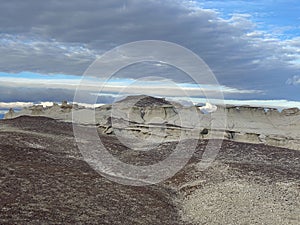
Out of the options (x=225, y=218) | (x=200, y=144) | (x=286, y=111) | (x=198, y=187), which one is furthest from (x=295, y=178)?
(x=286, y=111)

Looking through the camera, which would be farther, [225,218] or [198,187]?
[198,187]

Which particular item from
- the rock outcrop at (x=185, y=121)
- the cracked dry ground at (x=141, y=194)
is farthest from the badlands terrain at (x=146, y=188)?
the rock outcrop at (x=185, y=121)

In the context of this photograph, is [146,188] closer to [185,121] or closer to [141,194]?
[141,194]

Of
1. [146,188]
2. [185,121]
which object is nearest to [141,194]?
[146,188]

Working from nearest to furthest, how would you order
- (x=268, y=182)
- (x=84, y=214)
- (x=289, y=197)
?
(x=84, y=214)
(x=289, y=197)
(x=268, y=182)

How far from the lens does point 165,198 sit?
18.3 m

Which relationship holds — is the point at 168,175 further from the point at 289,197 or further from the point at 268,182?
the point at 289,197

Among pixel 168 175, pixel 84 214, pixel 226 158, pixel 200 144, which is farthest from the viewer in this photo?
pixel 200 144

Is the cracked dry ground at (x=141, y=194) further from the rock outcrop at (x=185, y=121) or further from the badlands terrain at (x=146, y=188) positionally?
the rock outcrop at (x=185, y=121)

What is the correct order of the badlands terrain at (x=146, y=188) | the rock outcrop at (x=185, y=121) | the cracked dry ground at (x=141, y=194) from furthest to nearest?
the rock outcrop at (x=185, y=121) → the badlands terrain at (x=146, y=188) → the cracked dry ground at (x=141, y=194)

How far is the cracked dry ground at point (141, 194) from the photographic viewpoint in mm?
14180

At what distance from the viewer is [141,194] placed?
1794cm

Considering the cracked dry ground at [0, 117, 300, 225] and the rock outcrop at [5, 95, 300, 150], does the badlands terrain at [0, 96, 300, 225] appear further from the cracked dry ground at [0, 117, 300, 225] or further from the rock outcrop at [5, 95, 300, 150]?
the rock outcrop at [5, 95, 300, 150]

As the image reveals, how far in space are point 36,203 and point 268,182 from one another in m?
11.4
